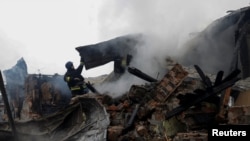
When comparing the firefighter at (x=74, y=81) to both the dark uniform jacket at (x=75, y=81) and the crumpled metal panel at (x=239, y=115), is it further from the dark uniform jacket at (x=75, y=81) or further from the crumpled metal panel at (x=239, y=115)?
the crumpled metal panel at (x=239, y=115)

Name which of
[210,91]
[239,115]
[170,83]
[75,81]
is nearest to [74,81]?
[75,81]

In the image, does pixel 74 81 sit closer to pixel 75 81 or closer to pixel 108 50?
pixel 75 81

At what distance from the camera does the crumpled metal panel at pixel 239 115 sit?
20.1ft

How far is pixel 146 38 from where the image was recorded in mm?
11508

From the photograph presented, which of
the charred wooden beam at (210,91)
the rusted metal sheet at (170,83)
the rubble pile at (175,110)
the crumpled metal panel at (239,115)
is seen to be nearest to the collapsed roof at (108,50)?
the rubble pile at (175,110)

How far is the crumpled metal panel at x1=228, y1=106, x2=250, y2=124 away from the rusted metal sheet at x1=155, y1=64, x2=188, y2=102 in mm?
1589

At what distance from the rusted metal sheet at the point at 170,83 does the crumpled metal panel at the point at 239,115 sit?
1.59 metres

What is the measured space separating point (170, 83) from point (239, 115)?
1.99 meters

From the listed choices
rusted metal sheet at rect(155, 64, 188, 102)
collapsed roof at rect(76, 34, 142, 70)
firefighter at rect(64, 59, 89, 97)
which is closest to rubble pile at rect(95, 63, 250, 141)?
rusted metal sheet at rect(155, 64, 188, 102)

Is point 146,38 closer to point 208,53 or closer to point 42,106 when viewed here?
point 208,53

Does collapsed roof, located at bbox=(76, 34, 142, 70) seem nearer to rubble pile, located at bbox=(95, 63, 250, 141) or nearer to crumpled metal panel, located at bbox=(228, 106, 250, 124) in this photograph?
rubble pile, located at bbox=(95, 63, 250, 141)

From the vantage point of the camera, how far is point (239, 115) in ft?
20.6

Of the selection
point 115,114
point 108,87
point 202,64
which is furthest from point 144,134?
point 202,64

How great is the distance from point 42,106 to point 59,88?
0.82 metres
